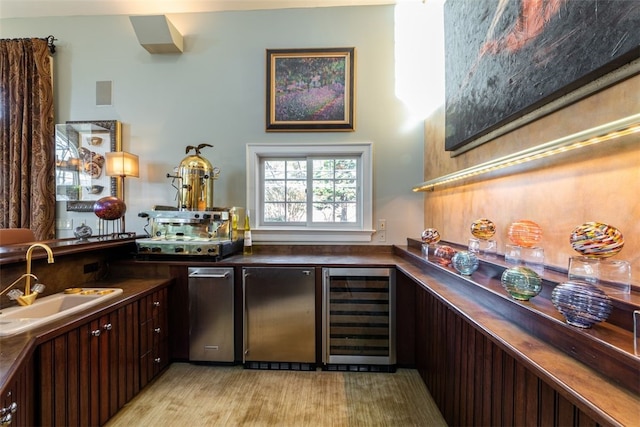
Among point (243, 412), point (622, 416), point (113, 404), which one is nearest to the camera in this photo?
point (622, 416)

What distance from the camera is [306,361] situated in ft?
6.93

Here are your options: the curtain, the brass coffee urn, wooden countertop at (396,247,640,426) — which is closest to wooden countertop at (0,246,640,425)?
wooden countertop at (396,247,640,426)

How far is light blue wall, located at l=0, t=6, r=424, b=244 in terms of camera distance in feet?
8.63

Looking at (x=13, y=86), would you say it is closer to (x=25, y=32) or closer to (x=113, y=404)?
(x=25, y=32)

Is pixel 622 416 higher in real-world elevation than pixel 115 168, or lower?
lower

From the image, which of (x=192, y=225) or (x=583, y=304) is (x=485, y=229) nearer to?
(x=583, y=304)

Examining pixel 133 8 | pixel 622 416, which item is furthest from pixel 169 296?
pixel 133 8

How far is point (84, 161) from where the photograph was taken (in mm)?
2740

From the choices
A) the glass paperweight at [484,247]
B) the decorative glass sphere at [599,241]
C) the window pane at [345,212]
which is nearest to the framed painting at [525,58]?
the decorative glass sphere at [599,241]

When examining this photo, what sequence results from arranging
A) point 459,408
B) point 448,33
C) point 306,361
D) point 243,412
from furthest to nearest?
1. point 306,361
2. point 448,33
3. point 243,412
4. point 459,408

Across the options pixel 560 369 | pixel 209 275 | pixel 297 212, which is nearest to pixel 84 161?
pixel 209 275

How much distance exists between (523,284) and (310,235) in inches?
76.3

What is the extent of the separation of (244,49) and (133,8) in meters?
1.24

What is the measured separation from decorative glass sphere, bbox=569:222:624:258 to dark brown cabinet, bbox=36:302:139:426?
7.12ft
